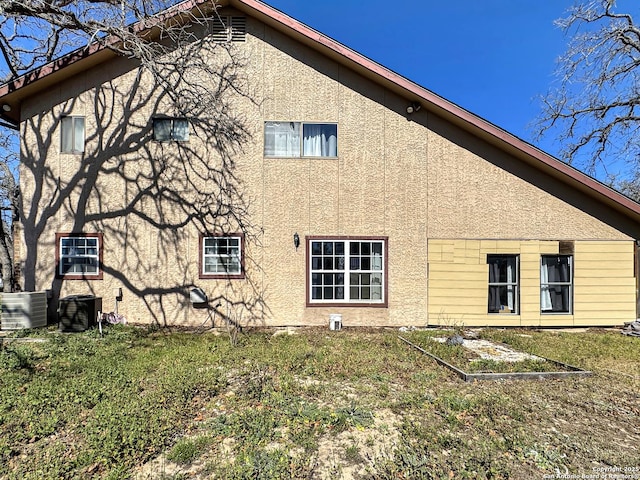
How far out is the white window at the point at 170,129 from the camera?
9219 millimetres

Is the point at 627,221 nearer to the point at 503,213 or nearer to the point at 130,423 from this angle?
the point at 503,213

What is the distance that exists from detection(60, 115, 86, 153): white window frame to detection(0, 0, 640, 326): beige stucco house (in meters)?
0.04

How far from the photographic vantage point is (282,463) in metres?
3.09

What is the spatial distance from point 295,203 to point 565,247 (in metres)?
7.67

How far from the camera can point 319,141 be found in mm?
9289

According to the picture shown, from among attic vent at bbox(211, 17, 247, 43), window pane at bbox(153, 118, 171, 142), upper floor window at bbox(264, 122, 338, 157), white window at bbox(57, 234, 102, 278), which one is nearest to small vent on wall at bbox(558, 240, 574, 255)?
upper floor window at bbox(264, 122, 338, 157)

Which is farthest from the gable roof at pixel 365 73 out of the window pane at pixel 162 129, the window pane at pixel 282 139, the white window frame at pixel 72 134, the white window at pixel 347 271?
the white window at pixel 347 271

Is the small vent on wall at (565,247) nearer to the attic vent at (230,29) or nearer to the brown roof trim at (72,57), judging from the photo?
the attic vent at (230,29)

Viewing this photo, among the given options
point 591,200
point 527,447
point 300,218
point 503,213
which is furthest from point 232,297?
point 591,200

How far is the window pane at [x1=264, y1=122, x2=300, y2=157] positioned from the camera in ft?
30.3

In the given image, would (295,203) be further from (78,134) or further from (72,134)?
(72,134)

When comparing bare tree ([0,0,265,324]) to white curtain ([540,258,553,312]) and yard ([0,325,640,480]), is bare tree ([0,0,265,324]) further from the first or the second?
white curtain ([540,258,553,312])

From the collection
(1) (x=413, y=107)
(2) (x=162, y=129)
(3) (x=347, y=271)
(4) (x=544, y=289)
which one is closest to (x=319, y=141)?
(1) (x=413, y=107)

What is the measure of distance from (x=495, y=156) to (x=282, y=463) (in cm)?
924
